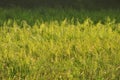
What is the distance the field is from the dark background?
67.0 inches

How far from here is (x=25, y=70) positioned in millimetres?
3430

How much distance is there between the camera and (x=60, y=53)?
150 inches

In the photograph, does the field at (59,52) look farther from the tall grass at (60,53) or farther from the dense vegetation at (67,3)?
the dense vegetation at (67,3)

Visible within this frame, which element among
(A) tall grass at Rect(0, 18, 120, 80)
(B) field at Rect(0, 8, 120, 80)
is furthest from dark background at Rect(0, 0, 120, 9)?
(A) tall grass at Rect(0, 18, 120, 80)

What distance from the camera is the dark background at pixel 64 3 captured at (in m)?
6.79

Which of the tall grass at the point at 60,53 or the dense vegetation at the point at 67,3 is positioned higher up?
the dense vegetation at the point at 67,3

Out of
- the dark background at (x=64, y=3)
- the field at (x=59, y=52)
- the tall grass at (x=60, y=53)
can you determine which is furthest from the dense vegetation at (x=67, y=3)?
the tall grass at (x=60, y=53)

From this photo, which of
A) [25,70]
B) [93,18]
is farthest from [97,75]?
[93,18]

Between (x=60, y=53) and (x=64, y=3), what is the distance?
10.8 ft

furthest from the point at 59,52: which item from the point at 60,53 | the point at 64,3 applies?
the point at 64,3

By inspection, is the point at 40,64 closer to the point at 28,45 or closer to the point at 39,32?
the point at 28,45

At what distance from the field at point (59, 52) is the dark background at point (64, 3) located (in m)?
1.70

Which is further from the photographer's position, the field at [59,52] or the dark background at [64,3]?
the dark background at [64,3]

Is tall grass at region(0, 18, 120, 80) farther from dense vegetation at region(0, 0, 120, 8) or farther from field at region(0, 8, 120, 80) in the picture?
dense vegetation at region(0, 0, 120, 8)
